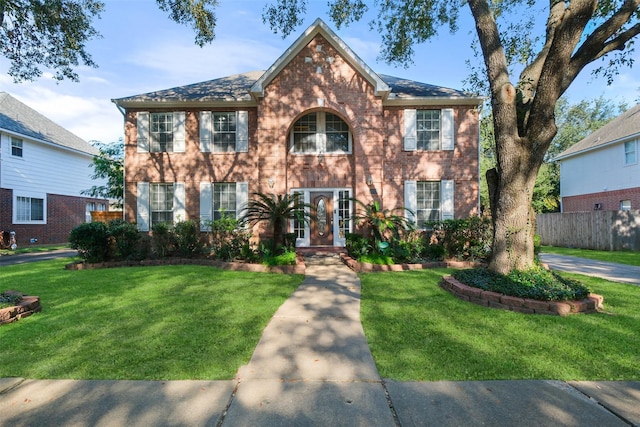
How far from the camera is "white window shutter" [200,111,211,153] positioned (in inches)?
463

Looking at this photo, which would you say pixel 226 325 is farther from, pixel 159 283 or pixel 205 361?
pixel 159 283

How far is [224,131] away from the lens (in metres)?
11.9

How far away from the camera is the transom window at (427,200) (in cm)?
1194

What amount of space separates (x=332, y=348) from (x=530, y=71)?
6.40 m

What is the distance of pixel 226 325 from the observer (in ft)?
13.9

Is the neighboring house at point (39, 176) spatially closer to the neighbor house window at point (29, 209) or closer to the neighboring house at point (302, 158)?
the neighbor house window at point (29, 209)

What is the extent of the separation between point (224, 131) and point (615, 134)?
20.8 m

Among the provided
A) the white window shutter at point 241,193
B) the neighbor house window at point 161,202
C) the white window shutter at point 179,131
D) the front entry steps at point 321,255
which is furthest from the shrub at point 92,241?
the front entry steps at point 321,255

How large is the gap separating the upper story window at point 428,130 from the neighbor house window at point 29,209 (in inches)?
758

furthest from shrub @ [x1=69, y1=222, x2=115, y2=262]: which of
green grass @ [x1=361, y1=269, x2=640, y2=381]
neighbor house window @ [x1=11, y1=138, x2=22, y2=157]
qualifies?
neighbor house window @ [x1=11, y1=138, x2=22, y2=157]

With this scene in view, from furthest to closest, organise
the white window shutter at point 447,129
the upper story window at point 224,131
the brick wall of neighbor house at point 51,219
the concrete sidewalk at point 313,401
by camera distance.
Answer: the brick wall of neighbor house at point 51,219 < the white window shutter at point 447,129 < the upper story window at point 224,131 < the concrete sidewalk at point 313,401

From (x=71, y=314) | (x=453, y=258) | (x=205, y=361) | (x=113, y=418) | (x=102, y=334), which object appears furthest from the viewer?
(x=453, y=258)

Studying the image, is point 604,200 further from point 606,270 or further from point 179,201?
point 179,201

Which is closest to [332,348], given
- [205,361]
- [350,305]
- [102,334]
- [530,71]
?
[205,361]
